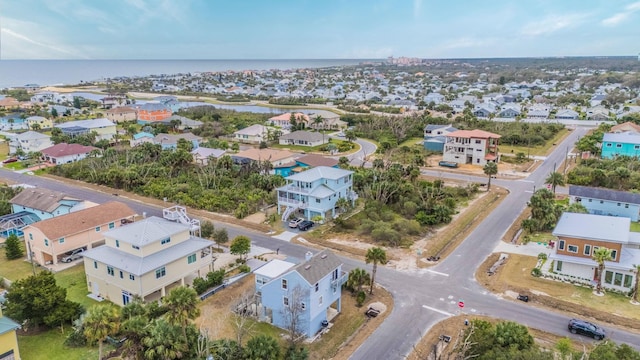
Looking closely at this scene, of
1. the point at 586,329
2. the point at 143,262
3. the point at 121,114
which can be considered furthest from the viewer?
the point at 121,114

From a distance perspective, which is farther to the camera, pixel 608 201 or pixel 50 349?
pixel 608 201

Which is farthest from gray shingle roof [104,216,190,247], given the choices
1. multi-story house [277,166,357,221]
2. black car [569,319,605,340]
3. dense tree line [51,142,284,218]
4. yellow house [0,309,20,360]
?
black car [569,319,605,340]

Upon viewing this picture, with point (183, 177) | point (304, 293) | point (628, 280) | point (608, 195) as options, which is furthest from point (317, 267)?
point (183, 177)

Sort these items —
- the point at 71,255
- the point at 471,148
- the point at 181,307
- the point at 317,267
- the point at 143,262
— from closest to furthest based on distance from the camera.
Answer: the point at 181,307 < the point at 317,267 < the point at 143,262 < the point at 71,255 < the point at 471,148

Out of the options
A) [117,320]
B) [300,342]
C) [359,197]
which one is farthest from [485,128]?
[117,320]

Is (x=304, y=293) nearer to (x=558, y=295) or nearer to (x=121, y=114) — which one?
(x=558, y=295)

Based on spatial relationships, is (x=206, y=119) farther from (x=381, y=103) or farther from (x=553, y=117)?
(x=553, y=117)

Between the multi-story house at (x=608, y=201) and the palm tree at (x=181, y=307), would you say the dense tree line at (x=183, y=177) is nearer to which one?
the palm tree at (x=181, y=307)
